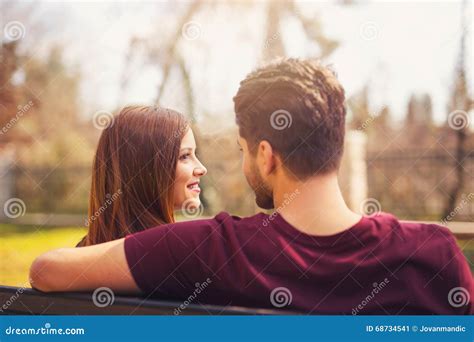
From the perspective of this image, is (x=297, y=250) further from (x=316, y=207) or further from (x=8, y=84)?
(x=8, y=84)

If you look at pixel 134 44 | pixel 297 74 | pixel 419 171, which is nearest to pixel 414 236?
pixel 297 74

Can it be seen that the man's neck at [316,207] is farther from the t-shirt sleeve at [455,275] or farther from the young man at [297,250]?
the t-shirt sleeve at [455,275]

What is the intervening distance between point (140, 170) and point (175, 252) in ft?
2.04

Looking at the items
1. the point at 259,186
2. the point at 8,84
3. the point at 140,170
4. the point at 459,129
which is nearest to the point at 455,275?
the point at 259,186

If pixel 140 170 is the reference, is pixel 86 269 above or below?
below

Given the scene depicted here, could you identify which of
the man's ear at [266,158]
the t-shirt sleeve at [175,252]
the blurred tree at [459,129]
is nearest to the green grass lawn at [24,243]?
the blurred tree at [459,129]

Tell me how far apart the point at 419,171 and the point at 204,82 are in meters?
4.68

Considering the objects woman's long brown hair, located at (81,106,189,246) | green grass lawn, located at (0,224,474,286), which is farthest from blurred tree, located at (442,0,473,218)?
woman's long brown hair, located at (81,106,189,246)

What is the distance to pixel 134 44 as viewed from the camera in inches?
289

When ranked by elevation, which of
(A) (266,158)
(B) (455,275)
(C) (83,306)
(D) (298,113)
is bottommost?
(C) (83,306)

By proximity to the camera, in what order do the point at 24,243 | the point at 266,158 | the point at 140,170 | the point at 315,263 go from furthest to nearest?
the point at 24,243
the point at 140,170
the point at 266,158
the point at 315,263

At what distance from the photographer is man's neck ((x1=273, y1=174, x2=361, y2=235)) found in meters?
1.64

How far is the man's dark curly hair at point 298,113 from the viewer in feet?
5.55

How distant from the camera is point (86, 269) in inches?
67.2
